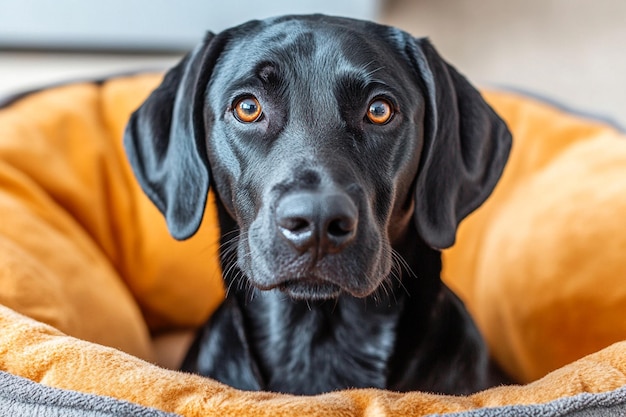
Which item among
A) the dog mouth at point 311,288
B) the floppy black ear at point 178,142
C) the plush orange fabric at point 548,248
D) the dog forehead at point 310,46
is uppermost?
the dog forehead at point 310,46

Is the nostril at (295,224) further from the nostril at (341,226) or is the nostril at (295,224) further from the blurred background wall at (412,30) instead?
the blurred background wall at (412,30)

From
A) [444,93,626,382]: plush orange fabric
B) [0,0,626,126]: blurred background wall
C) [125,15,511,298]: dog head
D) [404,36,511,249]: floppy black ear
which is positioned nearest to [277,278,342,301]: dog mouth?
[125,15,511,298]: dog head

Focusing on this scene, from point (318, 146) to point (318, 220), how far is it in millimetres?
215

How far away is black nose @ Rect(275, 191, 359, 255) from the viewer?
121cm

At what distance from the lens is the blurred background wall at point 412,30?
355 cm

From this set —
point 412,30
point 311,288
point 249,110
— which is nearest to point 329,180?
point 311,288

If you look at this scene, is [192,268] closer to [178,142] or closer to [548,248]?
[178,142]

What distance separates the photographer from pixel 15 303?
5.16 feet

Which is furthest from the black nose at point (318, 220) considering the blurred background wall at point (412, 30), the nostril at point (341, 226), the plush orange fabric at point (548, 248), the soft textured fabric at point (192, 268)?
the blurred background wall at point (412, 30)

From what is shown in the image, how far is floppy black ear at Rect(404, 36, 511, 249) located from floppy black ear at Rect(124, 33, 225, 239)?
45 centimetres

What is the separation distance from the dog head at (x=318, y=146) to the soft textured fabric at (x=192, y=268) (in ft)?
0.76

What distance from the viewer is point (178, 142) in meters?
1.65

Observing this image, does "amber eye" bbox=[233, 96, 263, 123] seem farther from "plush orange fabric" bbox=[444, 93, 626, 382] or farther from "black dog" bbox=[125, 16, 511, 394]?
"plush orange fabric" bbox=[444, 93, 626, 382]

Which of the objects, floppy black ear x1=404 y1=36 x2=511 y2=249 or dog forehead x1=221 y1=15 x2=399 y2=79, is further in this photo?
floppy black ear x1=404 y1=36 x2=511 y2=249
